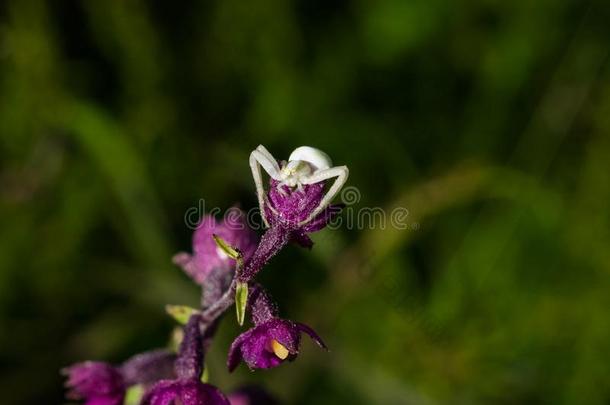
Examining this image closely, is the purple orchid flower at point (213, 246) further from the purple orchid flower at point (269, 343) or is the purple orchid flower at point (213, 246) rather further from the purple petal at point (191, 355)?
the purple orchid flower at point (269, 343)

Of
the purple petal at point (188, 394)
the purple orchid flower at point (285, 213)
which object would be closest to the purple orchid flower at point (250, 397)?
the purple petal at point (188, 394)

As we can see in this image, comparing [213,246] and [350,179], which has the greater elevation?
[350,179]

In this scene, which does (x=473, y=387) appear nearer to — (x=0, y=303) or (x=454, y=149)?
(x=454, y=149)

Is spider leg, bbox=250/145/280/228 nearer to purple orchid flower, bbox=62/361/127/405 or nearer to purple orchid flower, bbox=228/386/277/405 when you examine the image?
purple orchid flower, bbox=62/361/127/405

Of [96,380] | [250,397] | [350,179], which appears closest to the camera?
[96,380]

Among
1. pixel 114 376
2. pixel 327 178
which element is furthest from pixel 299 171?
pixel 114 376

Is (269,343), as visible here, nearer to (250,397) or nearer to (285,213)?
(285,213)

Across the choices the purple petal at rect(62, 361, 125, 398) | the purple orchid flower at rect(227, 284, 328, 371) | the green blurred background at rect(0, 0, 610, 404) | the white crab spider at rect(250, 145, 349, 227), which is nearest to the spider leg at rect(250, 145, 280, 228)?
A: the white crab spider at rect(250, 145, 349, 227)
